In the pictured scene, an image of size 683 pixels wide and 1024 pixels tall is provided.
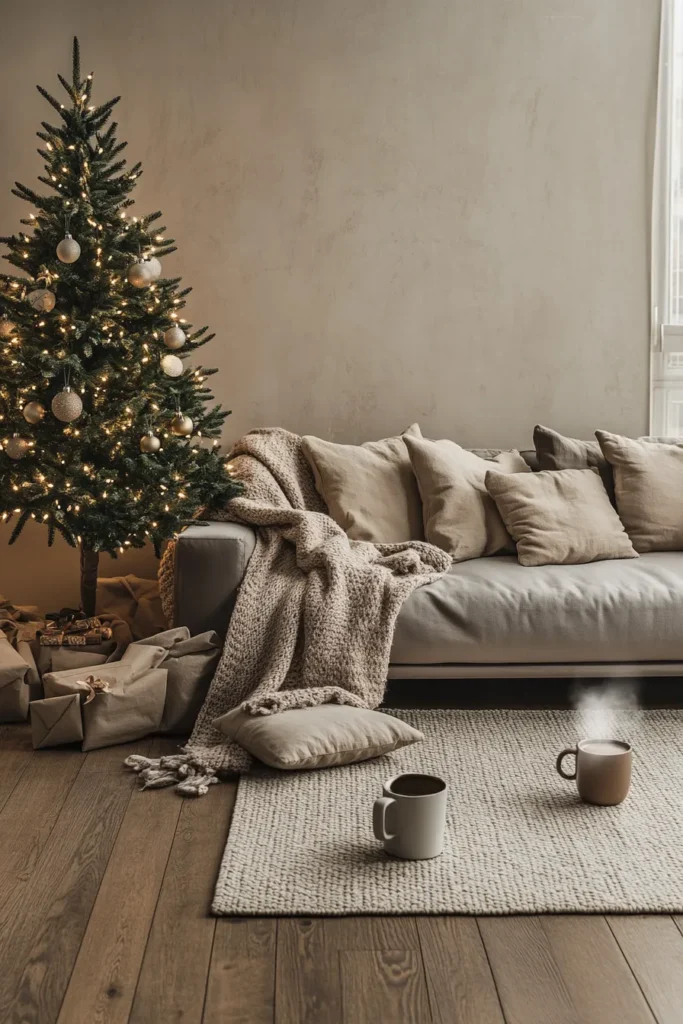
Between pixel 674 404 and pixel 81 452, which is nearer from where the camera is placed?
pixel 81 452

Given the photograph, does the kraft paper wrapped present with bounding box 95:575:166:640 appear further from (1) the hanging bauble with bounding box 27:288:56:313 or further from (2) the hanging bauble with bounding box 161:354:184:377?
(1) the hanging bauble with bounding box 27:288:56:313

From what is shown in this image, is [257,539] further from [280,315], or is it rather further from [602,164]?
[602,164]

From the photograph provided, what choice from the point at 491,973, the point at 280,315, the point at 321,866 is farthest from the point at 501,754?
the point at 280,315

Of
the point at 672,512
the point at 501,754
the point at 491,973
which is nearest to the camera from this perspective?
the point at 491,973

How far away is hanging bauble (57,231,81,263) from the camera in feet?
9.18

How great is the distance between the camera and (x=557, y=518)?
3170 millimetres

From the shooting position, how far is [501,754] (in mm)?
2520

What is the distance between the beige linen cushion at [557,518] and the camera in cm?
311

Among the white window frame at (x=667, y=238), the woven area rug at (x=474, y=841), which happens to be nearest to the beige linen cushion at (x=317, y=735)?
the woven area rug at (x=474, y=841)

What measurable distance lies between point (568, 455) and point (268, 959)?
2.25m

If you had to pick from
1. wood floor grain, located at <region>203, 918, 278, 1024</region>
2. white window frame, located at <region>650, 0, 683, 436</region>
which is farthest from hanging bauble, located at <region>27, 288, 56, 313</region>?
white window frame, located at <region>650, 0, 683, 436</region>

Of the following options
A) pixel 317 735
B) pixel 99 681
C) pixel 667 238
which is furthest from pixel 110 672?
pixel 667 238

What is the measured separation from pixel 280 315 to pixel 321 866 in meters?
2.37

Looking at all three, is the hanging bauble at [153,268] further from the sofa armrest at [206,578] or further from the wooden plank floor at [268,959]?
the wooden plank floor at [268,959]
